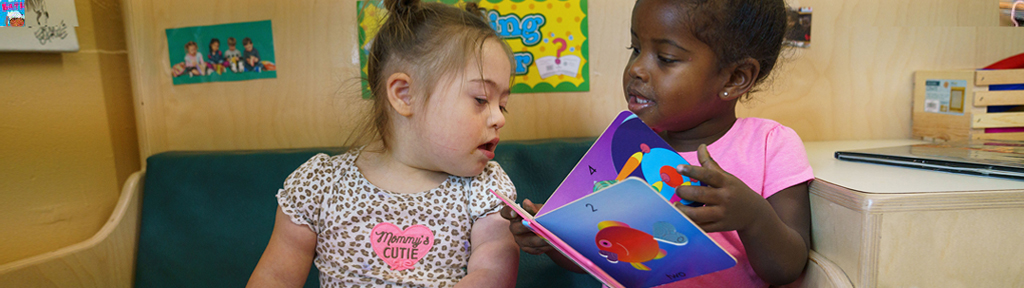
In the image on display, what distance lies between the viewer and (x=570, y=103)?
4.31ft

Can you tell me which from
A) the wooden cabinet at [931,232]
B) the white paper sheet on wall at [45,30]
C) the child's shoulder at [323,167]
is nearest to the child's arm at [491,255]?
the child's shoulder at [323,167]

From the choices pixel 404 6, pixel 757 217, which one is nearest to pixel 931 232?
pixel 757 217

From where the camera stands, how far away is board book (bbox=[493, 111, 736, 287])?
58 centimetres

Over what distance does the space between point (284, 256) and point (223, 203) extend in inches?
18.0

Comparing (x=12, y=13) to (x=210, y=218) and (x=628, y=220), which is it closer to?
(x=210, y=218)

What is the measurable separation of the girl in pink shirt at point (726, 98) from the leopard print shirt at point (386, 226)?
0.35 ft

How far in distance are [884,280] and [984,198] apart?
16 centimetres

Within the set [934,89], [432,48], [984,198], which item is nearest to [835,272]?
[984,198]

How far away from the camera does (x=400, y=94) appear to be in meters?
0.83

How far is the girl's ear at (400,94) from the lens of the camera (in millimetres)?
824

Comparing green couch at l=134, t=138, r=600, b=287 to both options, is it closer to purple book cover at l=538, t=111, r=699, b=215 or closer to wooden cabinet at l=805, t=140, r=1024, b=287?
purple book cover at l=538, t=111, r=699, b=215

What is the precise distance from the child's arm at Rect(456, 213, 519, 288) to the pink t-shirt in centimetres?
28

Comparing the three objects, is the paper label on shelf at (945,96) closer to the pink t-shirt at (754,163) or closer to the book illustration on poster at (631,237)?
the pink t-shirt at (754,163)

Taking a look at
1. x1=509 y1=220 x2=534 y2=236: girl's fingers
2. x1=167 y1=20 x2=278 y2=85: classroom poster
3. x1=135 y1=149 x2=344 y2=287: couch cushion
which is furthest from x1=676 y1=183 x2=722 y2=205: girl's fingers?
x1=167 y1=20 x2=278 y2=85: classroom poster
